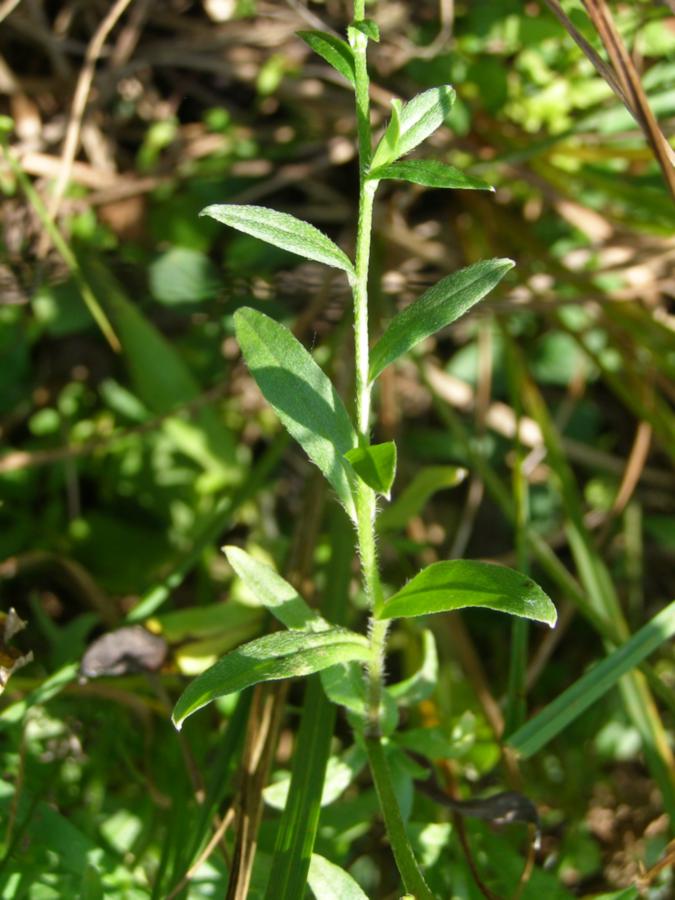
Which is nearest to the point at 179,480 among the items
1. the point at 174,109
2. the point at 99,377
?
the point at 99,377

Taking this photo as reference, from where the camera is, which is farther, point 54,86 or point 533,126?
point 54,86

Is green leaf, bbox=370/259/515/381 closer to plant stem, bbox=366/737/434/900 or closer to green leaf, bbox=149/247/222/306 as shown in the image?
plant stem, bbox=366/737/434/900

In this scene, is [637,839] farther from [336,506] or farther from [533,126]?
[533,126]

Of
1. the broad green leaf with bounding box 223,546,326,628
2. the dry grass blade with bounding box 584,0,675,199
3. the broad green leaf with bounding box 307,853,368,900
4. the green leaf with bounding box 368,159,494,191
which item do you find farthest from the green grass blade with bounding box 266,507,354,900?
the dry grass blade with bounding box 584,0,675,199

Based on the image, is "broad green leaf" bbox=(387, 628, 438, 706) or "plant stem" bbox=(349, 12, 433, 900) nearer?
"plant stem" bbox=(349, 12, 433, 900)

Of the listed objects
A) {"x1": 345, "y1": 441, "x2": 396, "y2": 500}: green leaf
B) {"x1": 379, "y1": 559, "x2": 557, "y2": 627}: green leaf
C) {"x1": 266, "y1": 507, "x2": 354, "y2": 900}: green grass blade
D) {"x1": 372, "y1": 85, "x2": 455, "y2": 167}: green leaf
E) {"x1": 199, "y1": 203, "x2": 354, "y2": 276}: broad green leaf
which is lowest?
{"x1": 266, "y1": 507, "x2": 354, "y2": 900}: green grass blade

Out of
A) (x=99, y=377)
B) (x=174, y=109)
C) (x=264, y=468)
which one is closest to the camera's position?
(x=264, y=468)

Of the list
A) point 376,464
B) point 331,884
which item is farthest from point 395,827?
point 376,464
